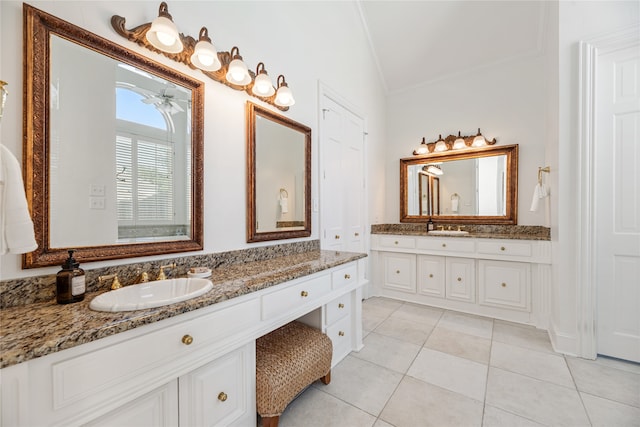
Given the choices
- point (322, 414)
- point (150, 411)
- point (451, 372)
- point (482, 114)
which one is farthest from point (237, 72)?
point (482, 114)

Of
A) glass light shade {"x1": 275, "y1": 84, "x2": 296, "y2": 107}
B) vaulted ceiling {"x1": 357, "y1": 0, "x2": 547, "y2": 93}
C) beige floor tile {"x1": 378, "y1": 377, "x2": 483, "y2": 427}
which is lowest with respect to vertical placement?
beige floor tile {"x1": 378, "y1": 377, "x2": 483, "y2": 427}

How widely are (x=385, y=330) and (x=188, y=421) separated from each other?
1930 millimetres

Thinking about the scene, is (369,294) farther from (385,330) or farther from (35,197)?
(35,197)

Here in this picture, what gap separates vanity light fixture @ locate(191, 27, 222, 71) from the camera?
1423 millimetres

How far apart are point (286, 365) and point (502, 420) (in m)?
1.23

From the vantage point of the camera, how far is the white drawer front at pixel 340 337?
1.93m

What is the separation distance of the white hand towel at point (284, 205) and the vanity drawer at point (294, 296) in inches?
26.8

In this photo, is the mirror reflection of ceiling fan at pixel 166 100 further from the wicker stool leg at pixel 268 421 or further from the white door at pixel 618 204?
the white door at pixel 618 204

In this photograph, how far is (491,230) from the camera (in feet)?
10.4

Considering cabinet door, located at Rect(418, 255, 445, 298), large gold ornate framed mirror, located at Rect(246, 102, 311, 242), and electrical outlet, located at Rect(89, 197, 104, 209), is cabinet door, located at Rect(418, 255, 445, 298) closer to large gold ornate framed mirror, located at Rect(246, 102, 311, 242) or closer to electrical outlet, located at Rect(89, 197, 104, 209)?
large gold ornate framed mirror, located at Rect(246, 102, 311, 242)

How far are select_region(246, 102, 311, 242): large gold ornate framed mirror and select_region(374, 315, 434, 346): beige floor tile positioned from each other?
1235 millimetres

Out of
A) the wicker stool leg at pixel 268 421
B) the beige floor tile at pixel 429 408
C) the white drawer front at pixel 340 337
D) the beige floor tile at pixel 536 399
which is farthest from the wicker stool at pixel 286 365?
the beige floor tile at pixel 536 399

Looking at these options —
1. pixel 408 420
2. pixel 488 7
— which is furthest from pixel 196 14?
pixel 488 7

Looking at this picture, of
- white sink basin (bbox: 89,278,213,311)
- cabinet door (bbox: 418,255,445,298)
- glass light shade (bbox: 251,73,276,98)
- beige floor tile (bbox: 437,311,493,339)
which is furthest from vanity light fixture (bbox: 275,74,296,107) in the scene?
beige floor tile (bbox: 437,311,493,339)
